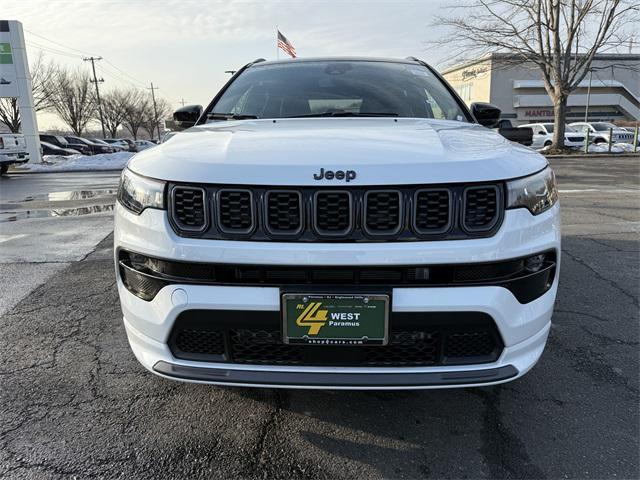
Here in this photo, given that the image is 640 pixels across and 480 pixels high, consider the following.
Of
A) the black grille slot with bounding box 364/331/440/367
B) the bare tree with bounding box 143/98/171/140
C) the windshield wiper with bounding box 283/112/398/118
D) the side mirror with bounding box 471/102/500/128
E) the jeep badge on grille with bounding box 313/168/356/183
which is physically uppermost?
the windshield wiper with bounding box 283/112/398/118

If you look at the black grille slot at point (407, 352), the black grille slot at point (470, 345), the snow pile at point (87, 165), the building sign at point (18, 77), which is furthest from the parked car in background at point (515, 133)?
the building sign at point (18, 77)

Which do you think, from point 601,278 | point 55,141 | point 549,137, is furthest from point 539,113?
point 601,278

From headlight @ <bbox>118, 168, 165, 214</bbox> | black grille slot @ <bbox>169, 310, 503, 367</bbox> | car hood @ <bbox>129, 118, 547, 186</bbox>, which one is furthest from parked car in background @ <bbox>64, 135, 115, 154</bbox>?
black grille slot @ <bbox>169, 310, 503, 367</bbox>

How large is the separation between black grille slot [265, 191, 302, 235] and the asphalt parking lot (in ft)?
3.14

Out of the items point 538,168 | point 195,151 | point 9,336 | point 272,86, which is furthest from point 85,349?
point 538,168

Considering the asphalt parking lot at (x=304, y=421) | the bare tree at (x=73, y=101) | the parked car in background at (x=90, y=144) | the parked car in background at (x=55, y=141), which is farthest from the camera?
the bare tree at (x=73, y=101)

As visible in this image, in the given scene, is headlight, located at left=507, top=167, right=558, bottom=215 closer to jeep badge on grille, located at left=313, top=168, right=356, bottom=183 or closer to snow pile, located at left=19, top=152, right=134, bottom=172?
jeep badge on grille, located at left=313, top=168, right=356, bottom=183

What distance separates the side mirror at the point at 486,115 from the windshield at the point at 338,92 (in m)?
0.23

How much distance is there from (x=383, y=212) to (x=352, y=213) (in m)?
0.11

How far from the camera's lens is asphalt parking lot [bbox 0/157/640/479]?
1802 mm

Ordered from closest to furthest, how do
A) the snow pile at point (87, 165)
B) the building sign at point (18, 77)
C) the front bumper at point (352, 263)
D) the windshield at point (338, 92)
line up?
the front bumper at point (352, 263), the windshield at point (338, 92), the snow pile at point (87, 165), the building sign at point (18, 77)

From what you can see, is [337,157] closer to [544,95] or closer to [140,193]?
[140,193]

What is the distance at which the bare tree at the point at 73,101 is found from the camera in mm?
42031

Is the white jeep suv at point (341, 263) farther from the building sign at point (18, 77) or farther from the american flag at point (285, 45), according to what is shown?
the building sign at point (18, 77)
